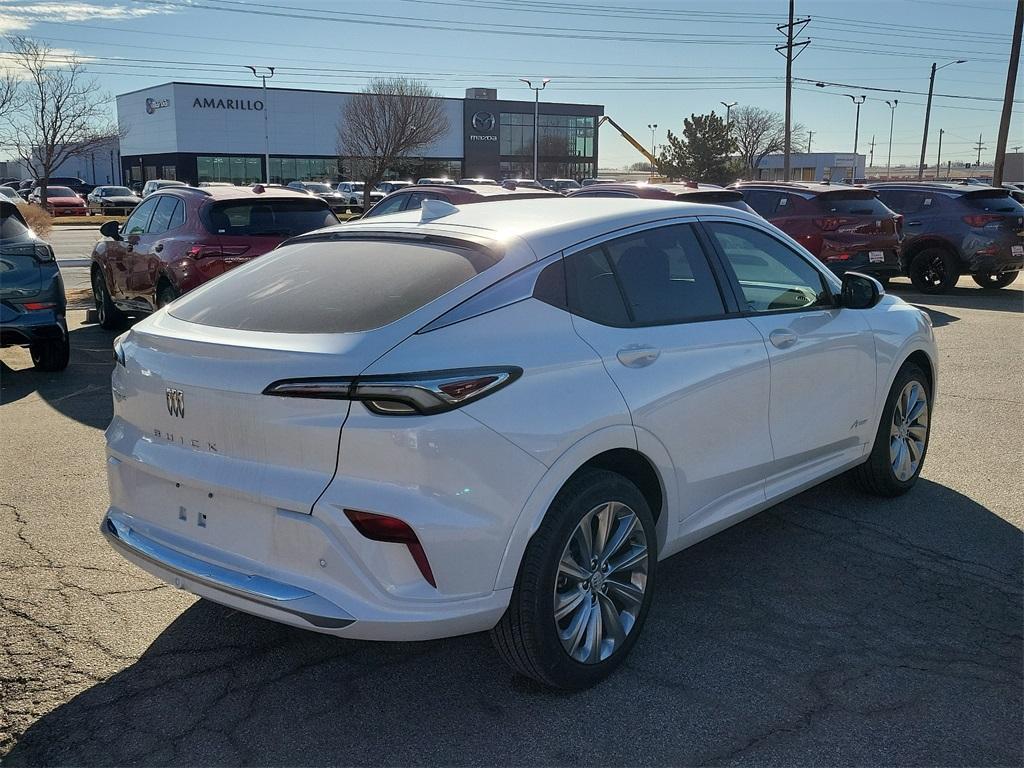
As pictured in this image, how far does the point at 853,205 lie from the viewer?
14062 millimetres

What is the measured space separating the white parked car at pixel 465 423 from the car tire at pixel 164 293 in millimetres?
5660

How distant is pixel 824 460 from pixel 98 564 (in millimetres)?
3419

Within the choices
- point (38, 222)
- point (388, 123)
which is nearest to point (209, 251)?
point (38, 222)

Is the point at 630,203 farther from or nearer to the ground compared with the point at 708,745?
farther from the ground

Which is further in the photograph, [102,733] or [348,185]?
[348,185]

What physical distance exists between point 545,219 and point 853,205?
455 inches

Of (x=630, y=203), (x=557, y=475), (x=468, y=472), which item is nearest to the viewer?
(x=468, y=472)

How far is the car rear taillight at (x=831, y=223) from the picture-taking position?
13836 mm

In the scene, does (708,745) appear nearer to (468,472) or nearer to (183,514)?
(468,472)

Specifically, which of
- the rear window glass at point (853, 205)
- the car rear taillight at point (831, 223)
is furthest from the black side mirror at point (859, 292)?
the rear window glass at point (853, 205)

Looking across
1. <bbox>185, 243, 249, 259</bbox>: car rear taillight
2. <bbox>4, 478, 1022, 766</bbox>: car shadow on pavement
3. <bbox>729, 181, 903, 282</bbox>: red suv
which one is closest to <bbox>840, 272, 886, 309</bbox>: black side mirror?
<bbox>4, 478, 1022, 766</bbox>: car shadow on pavement

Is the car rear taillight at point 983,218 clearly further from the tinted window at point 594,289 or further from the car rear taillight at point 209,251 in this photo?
the tinted window at point 594,289

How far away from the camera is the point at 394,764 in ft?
9.65

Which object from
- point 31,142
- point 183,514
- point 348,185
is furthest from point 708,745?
point 348,185
